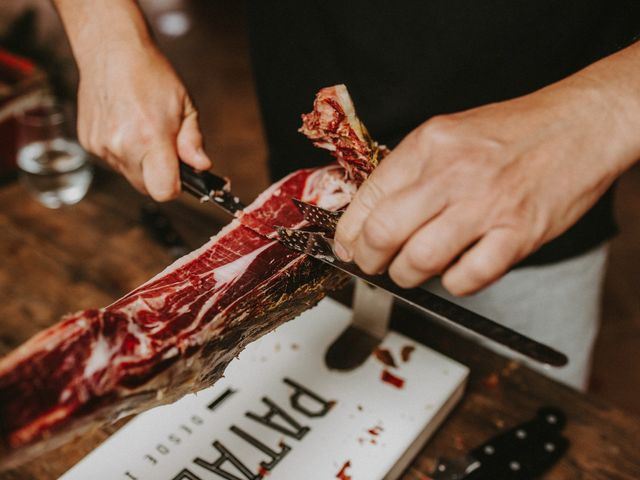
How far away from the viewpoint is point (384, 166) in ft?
2.62

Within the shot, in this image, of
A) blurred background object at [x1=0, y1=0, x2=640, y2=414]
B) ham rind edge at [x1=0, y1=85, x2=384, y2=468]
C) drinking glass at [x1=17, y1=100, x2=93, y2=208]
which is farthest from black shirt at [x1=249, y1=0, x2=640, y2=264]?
drinking glass at [x1=17, y1=100, x2=93, y2=208]

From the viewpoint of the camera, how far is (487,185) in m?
0.76

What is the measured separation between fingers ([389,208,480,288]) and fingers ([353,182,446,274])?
11 mm

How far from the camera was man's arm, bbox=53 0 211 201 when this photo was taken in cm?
114

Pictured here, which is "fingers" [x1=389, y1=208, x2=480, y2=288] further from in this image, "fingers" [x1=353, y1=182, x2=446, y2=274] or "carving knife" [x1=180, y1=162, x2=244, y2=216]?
"carving knife" [x1=180, y1=162, x2=244, y2=216]

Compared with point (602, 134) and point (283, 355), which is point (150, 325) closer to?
point (283, 355)

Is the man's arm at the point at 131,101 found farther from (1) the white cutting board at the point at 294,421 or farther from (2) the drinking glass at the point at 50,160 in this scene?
(2) the drinking glass at the point at 50,160

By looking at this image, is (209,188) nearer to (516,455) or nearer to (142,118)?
(142,118)

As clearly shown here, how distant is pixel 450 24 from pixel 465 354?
2.33 ft

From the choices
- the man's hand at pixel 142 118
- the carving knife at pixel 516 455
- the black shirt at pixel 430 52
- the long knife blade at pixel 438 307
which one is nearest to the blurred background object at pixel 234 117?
the black shirt at pixel 430 52

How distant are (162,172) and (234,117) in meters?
3.03

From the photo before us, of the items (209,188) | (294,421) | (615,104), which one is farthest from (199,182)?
(615,104)

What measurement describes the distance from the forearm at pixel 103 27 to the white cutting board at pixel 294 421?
0.68 m

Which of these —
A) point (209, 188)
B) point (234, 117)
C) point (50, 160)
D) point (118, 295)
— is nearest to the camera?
point (209, 188)
